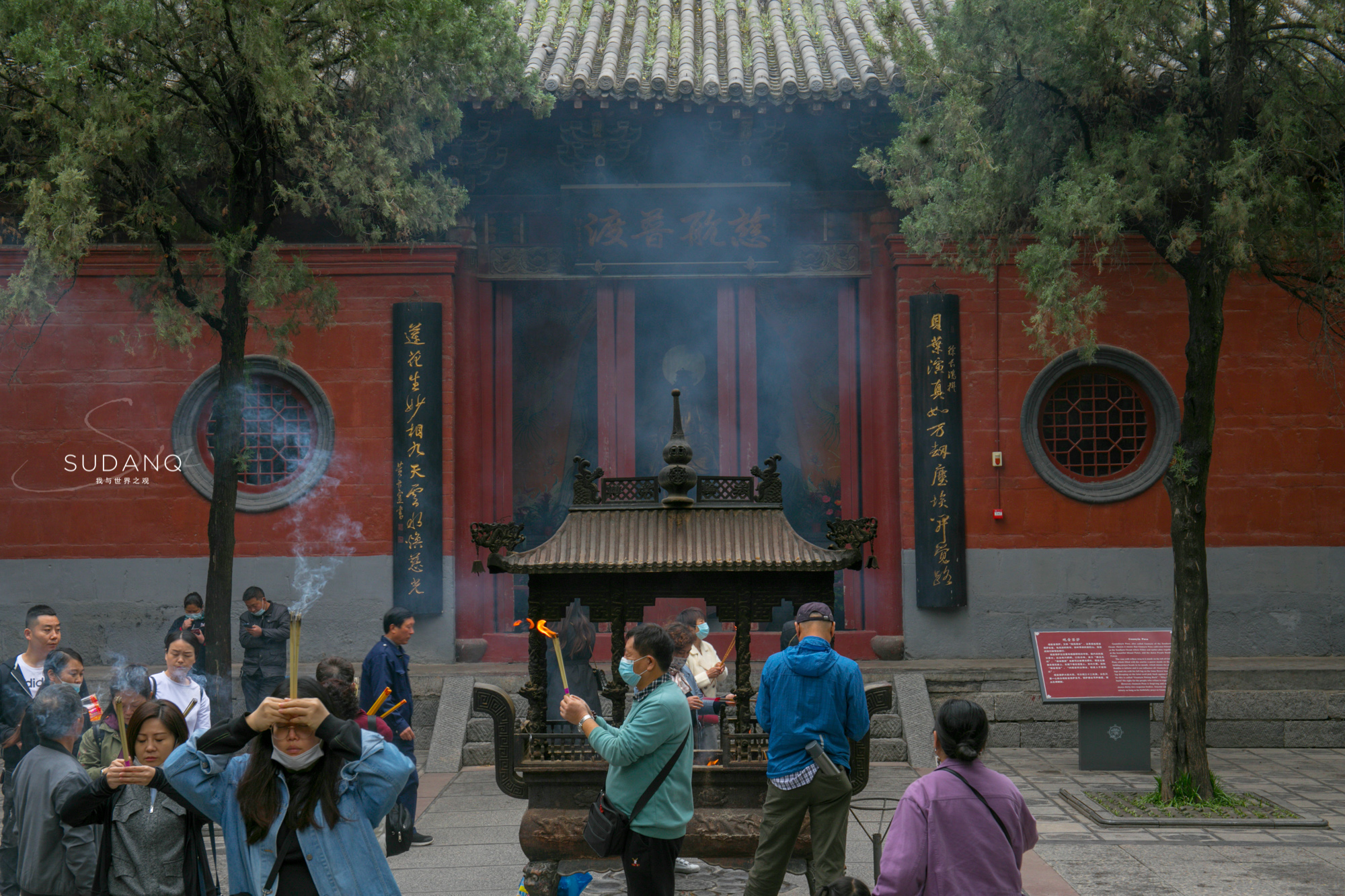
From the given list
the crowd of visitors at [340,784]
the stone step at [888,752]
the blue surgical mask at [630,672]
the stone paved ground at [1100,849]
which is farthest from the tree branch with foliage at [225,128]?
the stone step at [888,752]

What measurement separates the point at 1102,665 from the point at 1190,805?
71.7 inches

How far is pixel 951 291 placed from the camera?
11.2m

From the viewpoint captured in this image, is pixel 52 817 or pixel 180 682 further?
pixel 180 682

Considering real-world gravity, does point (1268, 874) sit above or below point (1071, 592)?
below

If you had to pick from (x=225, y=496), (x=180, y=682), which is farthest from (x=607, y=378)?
(x=180, y=682)

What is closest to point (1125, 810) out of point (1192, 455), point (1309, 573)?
point (1192, 455)

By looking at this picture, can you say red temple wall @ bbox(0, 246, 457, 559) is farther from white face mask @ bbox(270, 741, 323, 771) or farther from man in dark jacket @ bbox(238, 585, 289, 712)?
white face mask @ bbox(270, 741, 323, 771)

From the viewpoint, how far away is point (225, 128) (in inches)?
295

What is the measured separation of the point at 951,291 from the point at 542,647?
6571 mm

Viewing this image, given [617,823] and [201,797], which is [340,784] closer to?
[201,797]

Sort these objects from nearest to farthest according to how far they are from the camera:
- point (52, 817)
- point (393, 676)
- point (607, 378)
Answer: point (52, 817) → point (393, 676) → point (607, 378)

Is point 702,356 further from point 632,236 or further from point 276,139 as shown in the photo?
point 276,139

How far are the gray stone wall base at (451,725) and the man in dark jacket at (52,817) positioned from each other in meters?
5.51

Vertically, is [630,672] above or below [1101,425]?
below
